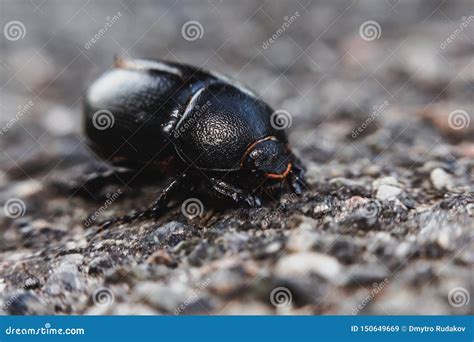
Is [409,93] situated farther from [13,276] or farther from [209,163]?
[13,276]

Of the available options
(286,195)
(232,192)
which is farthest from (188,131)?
(286,195)

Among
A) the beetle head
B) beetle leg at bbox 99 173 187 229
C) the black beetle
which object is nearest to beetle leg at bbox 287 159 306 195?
the black beetle

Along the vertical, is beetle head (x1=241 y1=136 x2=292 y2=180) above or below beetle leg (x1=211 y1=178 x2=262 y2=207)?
above

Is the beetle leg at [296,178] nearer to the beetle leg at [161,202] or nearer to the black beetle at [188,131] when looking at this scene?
the black beetle at [188,131]

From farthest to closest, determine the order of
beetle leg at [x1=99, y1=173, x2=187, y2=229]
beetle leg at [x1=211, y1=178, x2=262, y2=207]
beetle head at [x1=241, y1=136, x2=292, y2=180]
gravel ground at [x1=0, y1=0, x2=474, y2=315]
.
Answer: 1. beetle leg at [x1=99, y1=173, x2=187, y2=229]
2. beetle leg at [x1=211, y1=178, x2=262, y2=207]
3. beetle head at [x1=241, y1=136, x2=292, y2=180]
4. gravel ground at [x1=0, y1=0, x2=474, y2=315]

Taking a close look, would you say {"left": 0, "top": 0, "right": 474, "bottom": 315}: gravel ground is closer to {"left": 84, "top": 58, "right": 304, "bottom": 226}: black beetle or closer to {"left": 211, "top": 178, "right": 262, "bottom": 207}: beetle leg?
{"left": 211, "top": 178, "right": 262, "bottom": 207}: beetle leg

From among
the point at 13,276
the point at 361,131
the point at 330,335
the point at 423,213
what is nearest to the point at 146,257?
the point at 13,276
